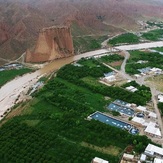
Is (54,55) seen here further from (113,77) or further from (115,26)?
(115,26)

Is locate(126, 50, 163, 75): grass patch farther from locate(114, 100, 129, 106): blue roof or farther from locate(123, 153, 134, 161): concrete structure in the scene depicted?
locate(123, 153, 134, 161): concrete structure

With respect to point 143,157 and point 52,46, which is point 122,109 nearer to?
point 143,157

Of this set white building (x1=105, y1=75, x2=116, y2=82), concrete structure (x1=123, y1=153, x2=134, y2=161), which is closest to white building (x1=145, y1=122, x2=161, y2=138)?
concrete structure (x1=123, y1=153, x2=134, y2=161)

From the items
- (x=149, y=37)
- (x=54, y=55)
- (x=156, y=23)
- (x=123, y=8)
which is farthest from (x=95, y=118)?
(x=123, y=8)

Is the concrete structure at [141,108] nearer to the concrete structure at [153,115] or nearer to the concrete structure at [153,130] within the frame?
the concrete structure at [153,115]

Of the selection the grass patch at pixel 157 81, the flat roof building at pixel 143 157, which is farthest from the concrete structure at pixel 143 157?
the grass patch at pixel 157 81

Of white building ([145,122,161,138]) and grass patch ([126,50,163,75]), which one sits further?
grass patch ([126,50,163,75])
